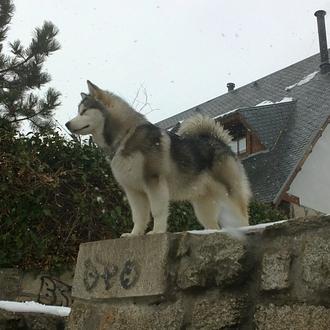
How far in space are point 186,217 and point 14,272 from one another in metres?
2.29

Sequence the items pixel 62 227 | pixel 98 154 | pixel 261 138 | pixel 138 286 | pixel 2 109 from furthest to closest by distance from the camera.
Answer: pixel 261 138 → pixel 2 109 → pixel 98 154 → pixel 62 227 → pixel 138 286

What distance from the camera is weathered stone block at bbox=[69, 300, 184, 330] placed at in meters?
2.67

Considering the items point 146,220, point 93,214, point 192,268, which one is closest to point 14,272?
point 93,214

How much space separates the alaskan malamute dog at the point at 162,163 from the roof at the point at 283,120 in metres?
8.49

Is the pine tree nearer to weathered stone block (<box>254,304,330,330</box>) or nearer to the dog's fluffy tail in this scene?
the dog's fluffy tail

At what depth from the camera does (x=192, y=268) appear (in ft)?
8.80

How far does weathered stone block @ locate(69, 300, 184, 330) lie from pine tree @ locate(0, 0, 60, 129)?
18.0ft

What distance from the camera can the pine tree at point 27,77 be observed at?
8742mm

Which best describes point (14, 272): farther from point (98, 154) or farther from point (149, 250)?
point (149, 250)

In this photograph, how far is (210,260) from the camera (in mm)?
Result: 2641

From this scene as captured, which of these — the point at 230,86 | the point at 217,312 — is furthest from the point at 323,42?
the point at 217,312

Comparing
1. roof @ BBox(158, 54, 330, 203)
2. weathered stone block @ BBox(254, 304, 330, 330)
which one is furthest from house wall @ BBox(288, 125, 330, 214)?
weathered stone block @ BBox(254, 304, 330, 330)

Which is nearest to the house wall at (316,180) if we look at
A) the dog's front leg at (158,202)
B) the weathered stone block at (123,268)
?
the dog's front leg at (158,202)

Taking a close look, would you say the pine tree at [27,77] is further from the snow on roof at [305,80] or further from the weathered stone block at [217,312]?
the snow on roof at [305,80]
